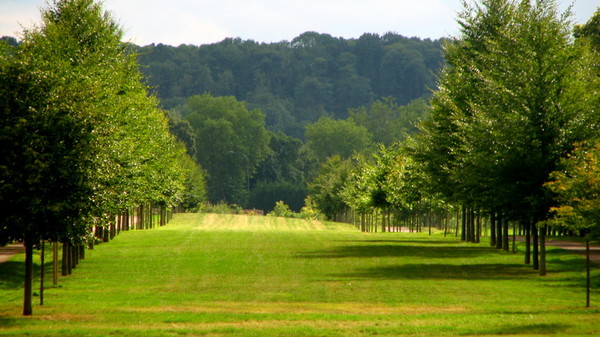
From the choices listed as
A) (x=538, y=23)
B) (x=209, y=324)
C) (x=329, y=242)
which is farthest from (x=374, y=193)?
(x=209, y=324)

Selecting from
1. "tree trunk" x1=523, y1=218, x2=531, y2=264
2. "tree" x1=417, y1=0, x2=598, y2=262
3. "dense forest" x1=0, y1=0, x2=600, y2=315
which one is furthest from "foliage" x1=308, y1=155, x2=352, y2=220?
"tree" x1=417, y1=0, x2=598, y2=262

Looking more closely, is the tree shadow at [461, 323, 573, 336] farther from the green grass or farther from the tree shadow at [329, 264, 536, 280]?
the tree shadow at [329, 264, 536, 280]

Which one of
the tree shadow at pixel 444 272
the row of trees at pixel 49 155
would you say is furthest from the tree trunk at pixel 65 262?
the tree shadow at pixel 444 272

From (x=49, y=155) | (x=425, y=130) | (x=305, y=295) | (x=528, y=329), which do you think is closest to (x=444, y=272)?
(x=305, y=295)

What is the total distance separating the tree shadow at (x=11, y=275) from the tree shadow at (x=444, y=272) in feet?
44.2

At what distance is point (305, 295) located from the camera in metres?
29.8

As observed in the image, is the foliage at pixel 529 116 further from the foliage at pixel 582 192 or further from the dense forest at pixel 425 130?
the foliage at pixel 582 192

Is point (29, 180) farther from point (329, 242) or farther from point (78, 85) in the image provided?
point (329, 242)

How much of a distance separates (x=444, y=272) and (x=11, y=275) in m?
19.6

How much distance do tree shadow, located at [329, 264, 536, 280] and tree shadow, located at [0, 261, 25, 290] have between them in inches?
530

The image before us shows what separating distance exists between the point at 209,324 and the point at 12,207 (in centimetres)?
682

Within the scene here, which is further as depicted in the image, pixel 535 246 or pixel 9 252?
pixel 9 252

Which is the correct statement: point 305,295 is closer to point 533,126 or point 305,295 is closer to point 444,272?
point 444,272

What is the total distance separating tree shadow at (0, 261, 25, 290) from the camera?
34.5m
